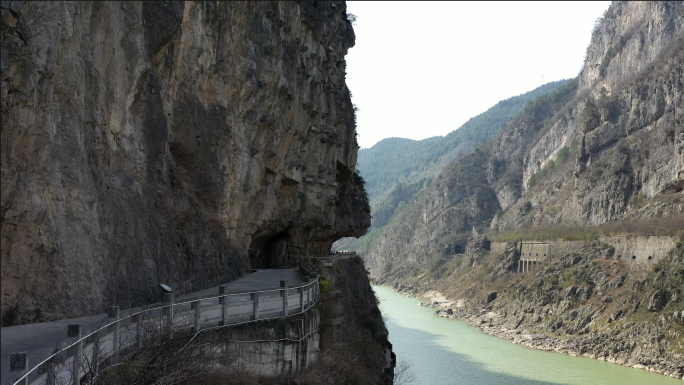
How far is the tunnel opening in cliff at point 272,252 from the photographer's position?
40612 mm

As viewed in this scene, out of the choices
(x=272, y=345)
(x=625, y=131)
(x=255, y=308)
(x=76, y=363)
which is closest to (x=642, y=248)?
(x=625, y=131)

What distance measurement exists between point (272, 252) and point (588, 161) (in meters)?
70.3

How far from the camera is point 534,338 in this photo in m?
65.0

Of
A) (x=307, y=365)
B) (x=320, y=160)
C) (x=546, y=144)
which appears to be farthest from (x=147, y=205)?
(x=546, y=144)

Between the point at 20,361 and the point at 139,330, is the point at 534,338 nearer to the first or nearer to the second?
the point at 139,330

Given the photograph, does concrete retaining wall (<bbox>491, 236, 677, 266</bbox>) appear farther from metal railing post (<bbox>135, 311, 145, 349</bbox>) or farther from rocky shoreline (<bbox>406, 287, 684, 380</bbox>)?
metal railing post (<bbox>135, 311, 145, 349</bbox>)

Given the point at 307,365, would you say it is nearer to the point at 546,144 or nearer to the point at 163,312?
the point at 163,312

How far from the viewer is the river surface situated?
4791cm

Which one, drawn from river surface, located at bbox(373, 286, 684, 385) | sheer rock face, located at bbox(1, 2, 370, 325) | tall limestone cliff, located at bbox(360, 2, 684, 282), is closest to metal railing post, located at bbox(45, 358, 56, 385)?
sheer rock face, located at bbox(1, 2, 370, 325)

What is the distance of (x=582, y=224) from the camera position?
297ft

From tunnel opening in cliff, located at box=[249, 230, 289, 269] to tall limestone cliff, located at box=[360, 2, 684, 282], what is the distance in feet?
162

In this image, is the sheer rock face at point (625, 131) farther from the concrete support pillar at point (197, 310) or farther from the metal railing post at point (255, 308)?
the concrete support pillar at point (197, 310)

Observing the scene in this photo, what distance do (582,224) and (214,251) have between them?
7805 centimetres

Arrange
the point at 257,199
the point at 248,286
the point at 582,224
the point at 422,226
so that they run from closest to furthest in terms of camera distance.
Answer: the point at 248,286, the point at 257,199, the point at 582,224, the point at 422,226
